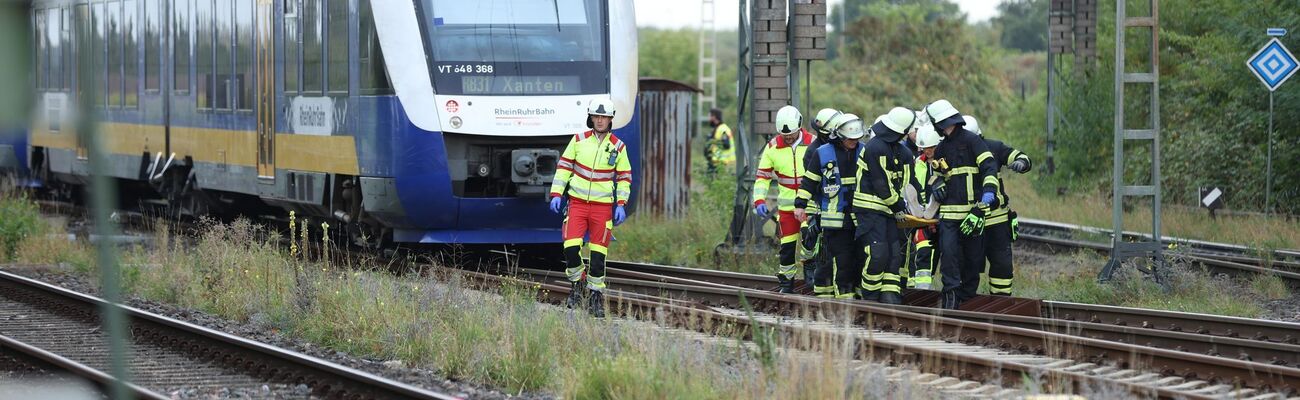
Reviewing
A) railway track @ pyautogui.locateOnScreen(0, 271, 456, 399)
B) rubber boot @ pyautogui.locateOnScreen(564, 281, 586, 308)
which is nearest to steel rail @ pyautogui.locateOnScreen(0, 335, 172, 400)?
railway track @ pyautogui.locateOnScreen(0, 271, 456, 399)

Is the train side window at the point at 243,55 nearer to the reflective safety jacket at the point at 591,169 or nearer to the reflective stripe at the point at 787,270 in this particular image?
the reflective safety jacket at the point at 591,169

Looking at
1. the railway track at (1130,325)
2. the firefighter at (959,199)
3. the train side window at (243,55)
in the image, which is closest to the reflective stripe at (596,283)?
the railway track at (1130,325)

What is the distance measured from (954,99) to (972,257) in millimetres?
33586

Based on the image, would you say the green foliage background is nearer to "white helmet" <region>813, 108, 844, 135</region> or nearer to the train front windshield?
"white helmet" <region>813, 108, 844, 135</region>

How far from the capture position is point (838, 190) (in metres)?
12.3

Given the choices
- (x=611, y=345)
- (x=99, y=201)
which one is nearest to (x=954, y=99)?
(x=611, y=345)

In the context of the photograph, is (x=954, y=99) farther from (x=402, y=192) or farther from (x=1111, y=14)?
(x=402, y=192)

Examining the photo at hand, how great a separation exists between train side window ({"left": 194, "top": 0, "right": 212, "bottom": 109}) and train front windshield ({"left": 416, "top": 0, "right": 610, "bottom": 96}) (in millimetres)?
4717

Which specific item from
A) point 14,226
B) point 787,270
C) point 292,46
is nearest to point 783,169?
point 787,270

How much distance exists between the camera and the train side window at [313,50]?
581 inches

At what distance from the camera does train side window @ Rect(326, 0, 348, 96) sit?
14.2m

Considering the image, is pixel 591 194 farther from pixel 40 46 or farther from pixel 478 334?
pixel 40 46

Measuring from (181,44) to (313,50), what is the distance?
3.87 meters

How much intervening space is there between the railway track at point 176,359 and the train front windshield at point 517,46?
3.38m
